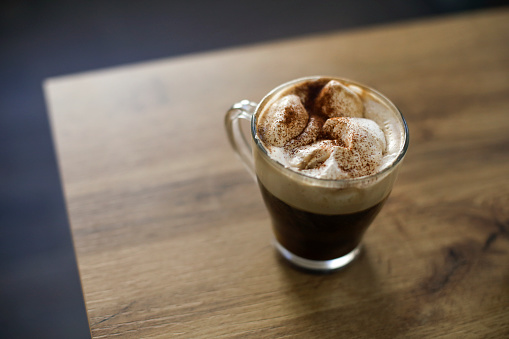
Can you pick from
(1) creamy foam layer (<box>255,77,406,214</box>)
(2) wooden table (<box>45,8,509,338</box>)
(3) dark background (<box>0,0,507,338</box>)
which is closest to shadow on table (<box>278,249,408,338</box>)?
(2) wooden table (<box>45,8,509,338</box>)

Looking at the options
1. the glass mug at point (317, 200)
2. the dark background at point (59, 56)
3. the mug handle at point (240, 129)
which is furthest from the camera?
the dark background at point (59, 56)

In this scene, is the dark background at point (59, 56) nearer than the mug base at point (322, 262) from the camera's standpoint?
No

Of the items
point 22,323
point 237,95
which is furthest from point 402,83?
point 22,323

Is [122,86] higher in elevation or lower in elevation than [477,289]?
higher

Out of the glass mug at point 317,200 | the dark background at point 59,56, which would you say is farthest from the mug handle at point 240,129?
the dark background at point 59,56

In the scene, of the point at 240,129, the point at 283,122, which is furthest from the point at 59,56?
the point at 283,122

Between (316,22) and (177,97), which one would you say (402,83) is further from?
(316,22)

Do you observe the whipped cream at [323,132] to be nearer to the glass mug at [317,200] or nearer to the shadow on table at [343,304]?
the glass mug at [317,200]
